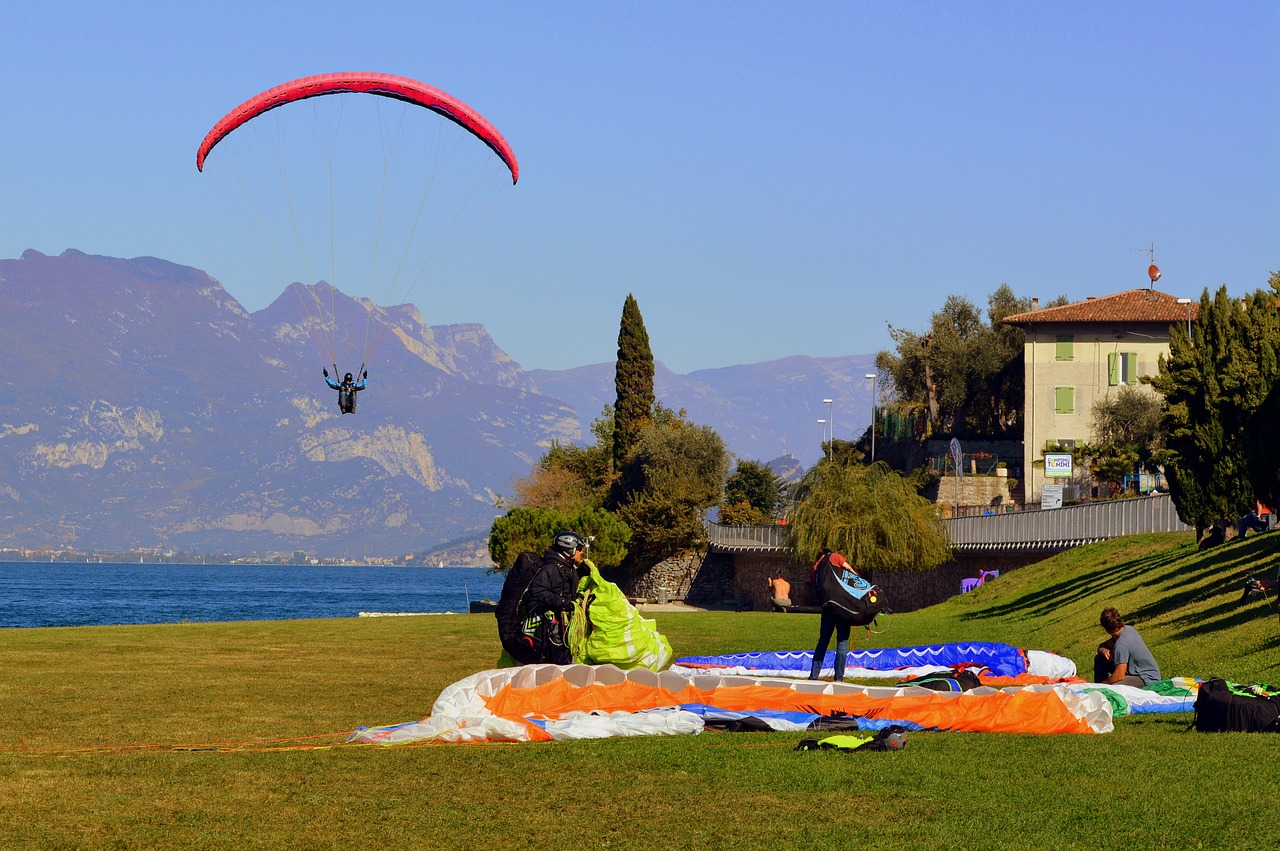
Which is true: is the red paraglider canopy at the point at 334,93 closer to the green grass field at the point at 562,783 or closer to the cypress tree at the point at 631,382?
the green grass field at the point at 562,783

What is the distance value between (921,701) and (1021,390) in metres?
78.3

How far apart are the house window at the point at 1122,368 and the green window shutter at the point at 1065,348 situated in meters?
2.04

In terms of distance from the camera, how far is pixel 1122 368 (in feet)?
267

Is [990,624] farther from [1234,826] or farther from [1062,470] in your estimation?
[1062,470]

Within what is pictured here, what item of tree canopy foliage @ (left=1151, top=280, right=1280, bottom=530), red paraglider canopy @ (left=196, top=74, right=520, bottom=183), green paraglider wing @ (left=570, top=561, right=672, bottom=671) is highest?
red paraglider canopy @ (left=196, top=74, right=520, bottom=183)

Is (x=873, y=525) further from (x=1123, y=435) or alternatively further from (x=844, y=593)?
(x=844, y=593)

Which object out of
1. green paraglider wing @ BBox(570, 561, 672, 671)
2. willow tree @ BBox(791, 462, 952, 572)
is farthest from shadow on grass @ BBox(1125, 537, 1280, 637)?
willow tree @ BBox(791, 462, 952, 572)

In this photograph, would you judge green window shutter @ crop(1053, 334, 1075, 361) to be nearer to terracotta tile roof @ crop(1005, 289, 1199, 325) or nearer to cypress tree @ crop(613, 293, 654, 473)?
terracotta tile roof @ crop(1005, 289, 1199, 325)

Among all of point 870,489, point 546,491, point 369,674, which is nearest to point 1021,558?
point 870,489

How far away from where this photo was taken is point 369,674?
2294 centimetres

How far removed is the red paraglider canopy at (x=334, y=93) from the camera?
32750 mm

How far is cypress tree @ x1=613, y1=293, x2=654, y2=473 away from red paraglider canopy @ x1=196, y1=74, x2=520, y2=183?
6134 centimetres

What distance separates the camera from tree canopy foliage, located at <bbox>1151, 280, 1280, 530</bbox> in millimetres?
32656

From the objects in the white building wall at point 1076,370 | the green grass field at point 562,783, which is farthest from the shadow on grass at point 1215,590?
the white building wall at point 1076,370
